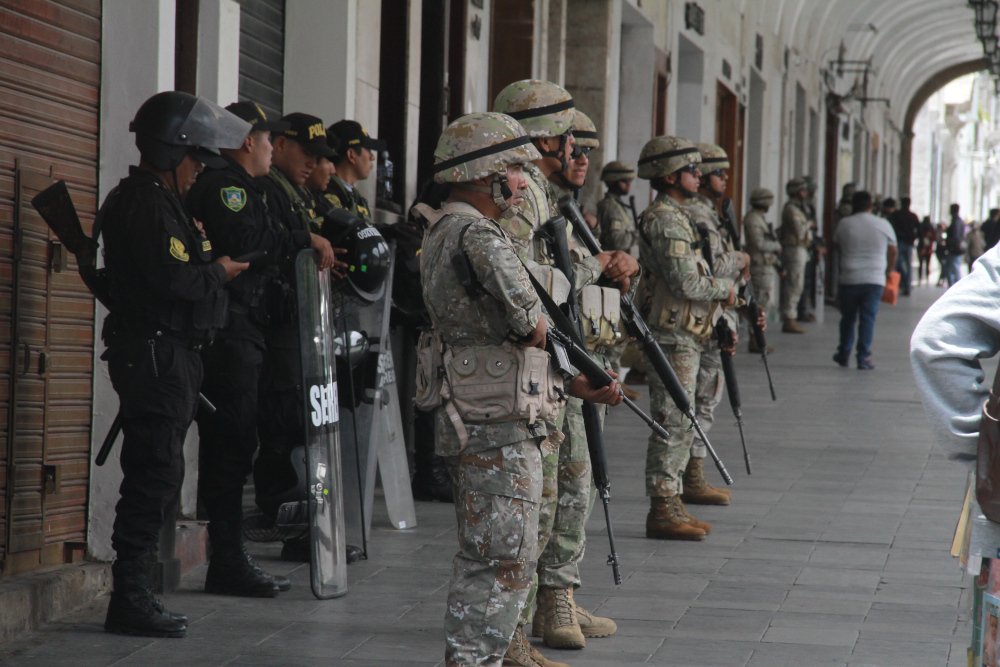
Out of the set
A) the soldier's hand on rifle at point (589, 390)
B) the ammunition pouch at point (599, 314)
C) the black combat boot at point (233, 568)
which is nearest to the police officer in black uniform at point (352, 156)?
the black combat boot at point (233, 568)

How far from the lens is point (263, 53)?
7887 millimetres

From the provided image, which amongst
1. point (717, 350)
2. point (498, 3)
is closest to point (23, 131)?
point (717, 350)

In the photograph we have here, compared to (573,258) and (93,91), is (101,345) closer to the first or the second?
(93,91)

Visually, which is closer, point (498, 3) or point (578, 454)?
point (578, 454)

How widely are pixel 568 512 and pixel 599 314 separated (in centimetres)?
64

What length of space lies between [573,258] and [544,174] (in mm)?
286

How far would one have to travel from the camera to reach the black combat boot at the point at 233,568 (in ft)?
18.3

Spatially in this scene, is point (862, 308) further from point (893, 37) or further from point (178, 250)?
point (893, 37)

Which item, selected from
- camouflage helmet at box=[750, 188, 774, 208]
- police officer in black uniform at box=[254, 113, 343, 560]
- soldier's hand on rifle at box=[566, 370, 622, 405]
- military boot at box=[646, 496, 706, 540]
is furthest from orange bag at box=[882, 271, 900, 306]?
soldier's hand on rifle at box=[566, 370, 622, 405]

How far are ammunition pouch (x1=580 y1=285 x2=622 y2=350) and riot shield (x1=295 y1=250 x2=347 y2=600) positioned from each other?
97cm

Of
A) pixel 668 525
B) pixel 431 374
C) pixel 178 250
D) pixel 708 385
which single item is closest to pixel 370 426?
pixel 668 525

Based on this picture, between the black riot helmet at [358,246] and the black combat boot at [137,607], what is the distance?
1.66m

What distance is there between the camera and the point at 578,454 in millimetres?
5051

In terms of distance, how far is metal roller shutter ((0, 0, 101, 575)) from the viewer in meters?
5.14
